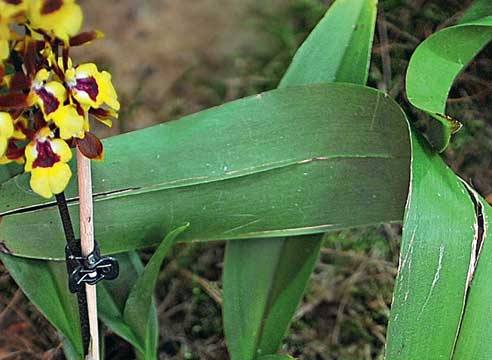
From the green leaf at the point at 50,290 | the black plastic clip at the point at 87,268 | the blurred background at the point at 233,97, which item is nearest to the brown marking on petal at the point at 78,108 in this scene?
the black plastic clip at the point at 87,268

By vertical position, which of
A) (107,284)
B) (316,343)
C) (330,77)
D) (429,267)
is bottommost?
(316,343)

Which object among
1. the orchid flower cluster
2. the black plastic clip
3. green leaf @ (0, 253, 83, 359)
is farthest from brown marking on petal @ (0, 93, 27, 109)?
green leaf @ (0, 253, 83, 359)

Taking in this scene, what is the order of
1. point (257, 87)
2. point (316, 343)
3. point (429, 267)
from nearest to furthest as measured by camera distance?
point (429, 267)
point (316, 343)
point (257, 87)

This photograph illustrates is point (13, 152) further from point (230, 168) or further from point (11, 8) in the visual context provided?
point (230, 168)

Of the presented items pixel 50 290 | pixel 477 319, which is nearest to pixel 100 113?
pixel 50 290

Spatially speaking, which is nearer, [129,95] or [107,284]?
[107,284]

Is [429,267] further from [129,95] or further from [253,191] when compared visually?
[129,95]

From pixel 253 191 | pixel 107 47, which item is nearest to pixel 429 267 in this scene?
pixel 253 191

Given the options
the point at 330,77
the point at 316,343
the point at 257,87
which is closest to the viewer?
the point at 330,77
